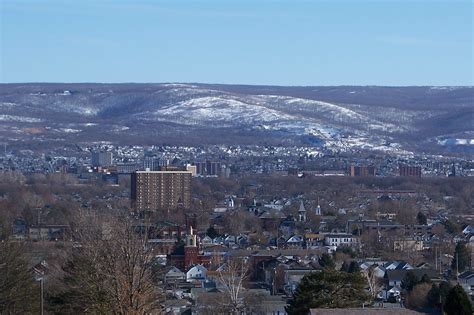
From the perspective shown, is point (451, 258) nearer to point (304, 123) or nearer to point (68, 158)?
point (68, 158)

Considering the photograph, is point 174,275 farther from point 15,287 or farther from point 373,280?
point 15,287

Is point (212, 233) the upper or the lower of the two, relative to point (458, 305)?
lower

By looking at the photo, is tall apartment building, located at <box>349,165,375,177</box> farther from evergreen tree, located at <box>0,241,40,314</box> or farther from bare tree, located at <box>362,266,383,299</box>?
evergreen tree, located at <box>0,241,40,314</box>

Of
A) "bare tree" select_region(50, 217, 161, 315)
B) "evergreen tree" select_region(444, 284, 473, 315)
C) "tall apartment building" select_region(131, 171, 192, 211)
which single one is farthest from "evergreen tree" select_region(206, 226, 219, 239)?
"bare tree" select_region(50, 217, 161, 315)

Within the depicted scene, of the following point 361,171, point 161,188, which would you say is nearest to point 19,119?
point 361,171

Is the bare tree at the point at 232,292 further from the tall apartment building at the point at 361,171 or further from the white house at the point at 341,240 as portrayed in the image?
the tall apartment building at the point at 361,171
